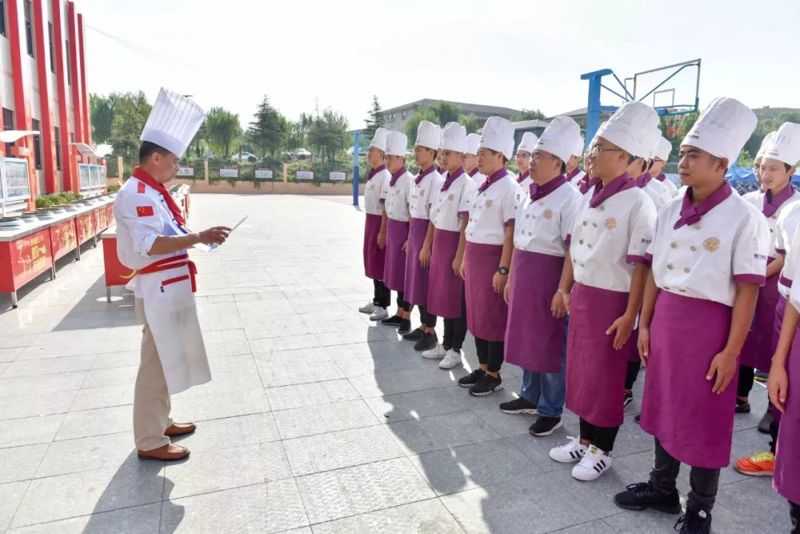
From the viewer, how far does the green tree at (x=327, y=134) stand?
139 ft

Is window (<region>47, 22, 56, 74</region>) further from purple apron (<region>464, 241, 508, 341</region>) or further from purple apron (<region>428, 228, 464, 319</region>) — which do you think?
purple apron (<region>464, 241, 508, 341</region>)

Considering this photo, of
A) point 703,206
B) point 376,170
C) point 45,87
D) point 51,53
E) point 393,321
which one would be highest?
point 51,53

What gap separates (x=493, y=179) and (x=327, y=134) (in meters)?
40.5

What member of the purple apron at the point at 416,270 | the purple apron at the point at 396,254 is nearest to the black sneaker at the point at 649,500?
the purple apron at the point at 416,270

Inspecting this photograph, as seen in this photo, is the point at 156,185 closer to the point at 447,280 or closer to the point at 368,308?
the point at 447,280

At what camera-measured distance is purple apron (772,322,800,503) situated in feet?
5.83

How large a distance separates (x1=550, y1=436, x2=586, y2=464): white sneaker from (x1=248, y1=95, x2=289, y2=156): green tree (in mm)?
40695

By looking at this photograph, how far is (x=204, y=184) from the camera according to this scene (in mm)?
29938

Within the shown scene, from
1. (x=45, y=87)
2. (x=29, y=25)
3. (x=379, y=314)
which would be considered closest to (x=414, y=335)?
(x=379, y=314)

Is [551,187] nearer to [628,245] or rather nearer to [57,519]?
[628,245]

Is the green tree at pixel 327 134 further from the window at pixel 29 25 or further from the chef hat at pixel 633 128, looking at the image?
the chef hat at pixel 633 128

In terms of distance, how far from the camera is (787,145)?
3223mm

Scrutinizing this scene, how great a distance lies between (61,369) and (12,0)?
13352 millimetres

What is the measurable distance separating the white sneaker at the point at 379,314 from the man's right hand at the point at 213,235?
2930mm
